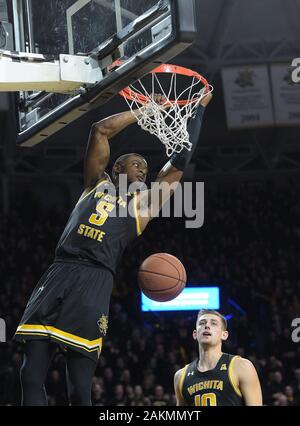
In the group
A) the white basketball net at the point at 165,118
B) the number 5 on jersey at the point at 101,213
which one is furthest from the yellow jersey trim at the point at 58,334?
the white basketball net at the point at 165,118

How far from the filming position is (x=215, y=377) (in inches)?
193

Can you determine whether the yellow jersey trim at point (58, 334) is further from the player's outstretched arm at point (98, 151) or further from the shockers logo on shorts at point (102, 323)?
the player's outstretched arm at point (98, 151)

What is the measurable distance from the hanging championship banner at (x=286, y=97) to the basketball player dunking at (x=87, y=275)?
32.5ft

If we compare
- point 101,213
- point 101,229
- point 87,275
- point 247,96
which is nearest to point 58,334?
point 87,275

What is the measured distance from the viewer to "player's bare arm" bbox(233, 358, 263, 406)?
15.6ft

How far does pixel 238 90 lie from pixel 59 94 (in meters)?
10.3

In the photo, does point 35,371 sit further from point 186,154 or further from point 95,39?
point 95,39

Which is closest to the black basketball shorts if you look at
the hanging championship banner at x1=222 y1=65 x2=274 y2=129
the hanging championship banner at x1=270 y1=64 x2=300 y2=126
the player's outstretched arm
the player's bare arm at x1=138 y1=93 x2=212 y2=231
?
the player's bare arm at x1=138 y1=93 x2=212 y2=231

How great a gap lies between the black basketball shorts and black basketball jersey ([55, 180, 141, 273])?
0.25 feet

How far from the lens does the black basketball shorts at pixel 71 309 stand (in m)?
4.38

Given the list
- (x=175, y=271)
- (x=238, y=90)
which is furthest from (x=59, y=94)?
(x=238, y=90)

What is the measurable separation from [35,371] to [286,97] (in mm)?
11184

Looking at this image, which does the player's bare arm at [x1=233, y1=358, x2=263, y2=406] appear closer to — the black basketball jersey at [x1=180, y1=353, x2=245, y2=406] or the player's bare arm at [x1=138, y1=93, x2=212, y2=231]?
the black basketball jersey at [x1=180, y1=353, x2=245, y2=406]
